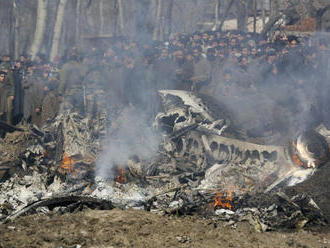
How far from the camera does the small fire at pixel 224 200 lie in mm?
6801

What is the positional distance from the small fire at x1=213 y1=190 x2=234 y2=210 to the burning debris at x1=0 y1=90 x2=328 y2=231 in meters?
0.02

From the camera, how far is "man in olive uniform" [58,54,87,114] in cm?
1145

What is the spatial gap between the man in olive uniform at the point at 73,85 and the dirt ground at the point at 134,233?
5.72m

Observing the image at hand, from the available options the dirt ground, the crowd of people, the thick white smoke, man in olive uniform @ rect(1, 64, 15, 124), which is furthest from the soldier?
the dirt ground

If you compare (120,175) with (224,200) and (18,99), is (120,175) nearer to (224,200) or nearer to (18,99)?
(224,200)

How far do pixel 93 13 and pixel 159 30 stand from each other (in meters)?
6.42

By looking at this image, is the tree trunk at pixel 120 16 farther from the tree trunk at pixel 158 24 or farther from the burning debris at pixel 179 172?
the burning debris at pixel 179 172

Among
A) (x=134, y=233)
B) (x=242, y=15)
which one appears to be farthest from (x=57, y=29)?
(x=134, y=233)

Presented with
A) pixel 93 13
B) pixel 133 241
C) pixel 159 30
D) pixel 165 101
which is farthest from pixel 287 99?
pixel 93 13

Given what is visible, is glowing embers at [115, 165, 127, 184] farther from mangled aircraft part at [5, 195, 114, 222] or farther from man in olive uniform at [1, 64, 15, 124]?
man in olive uniform at [1, 64, 15, 124]

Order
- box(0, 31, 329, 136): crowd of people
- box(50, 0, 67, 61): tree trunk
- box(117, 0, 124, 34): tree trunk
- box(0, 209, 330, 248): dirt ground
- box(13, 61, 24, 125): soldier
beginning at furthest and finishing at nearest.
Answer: box(117, 0, 124, 34): tree trunk < box(50, 0, 67, 61): tree trunk < box(0, 31, 329, 136): crowd of people < box(13, 61, 24, 125): soldier < box(0, 209, 330, 248): dirt ground

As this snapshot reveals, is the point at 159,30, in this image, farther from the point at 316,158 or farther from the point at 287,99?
the point at 316,158

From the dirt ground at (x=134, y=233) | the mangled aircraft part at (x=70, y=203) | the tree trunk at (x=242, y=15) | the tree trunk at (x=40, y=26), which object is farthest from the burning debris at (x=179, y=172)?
the tree trunk at (x=242, y=15)

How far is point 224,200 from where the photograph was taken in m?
6.93
